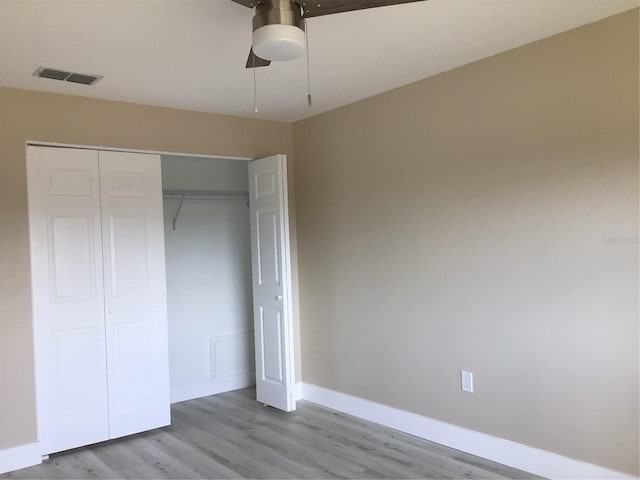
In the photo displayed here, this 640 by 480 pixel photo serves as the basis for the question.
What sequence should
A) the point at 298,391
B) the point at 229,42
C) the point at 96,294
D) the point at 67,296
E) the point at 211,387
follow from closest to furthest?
the point at 229,42 → the point at 67,296 → the point at 96,294 → the point at 298,391 → the point at 211,387

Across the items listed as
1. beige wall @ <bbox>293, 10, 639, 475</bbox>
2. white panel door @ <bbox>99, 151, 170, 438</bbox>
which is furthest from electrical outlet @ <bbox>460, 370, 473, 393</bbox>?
white panel door @ <bbox>99, 151, 170, 438</bbox>

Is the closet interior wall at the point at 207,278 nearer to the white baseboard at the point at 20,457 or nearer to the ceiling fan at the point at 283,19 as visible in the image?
the white baseboard at the point at 20,457

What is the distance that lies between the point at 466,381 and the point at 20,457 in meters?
2.89

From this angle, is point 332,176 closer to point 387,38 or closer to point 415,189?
point 415,189

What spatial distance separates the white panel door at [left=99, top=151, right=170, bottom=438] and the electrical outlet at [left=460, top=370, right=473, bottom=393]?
7.25ft

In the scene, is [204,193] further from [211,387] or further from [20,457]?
[20,457]

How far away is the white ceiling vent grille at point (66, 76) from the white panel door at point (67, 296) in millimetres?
528

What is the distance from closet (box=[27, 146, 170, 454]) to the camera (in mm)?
3479

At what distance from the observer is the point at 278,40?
2016mm

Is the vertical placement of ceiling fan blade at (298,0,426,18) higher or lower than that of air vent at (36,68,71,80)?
lower

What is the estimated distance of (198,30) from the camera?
256 centimetres

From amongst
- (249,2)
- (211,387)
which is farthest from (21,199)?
(211,387)

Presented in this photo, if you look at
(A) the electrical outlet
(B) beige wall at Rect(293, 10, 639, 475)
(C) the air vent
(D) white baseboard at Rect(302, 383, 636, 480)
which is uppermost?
(C) the air vent

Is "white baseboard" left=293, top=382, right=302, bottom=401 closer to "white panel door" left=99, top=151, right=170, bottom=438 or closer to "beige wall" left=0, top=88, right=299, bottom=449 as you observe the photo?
"white panel door" left=99, top=151, right=170, bottom=438
